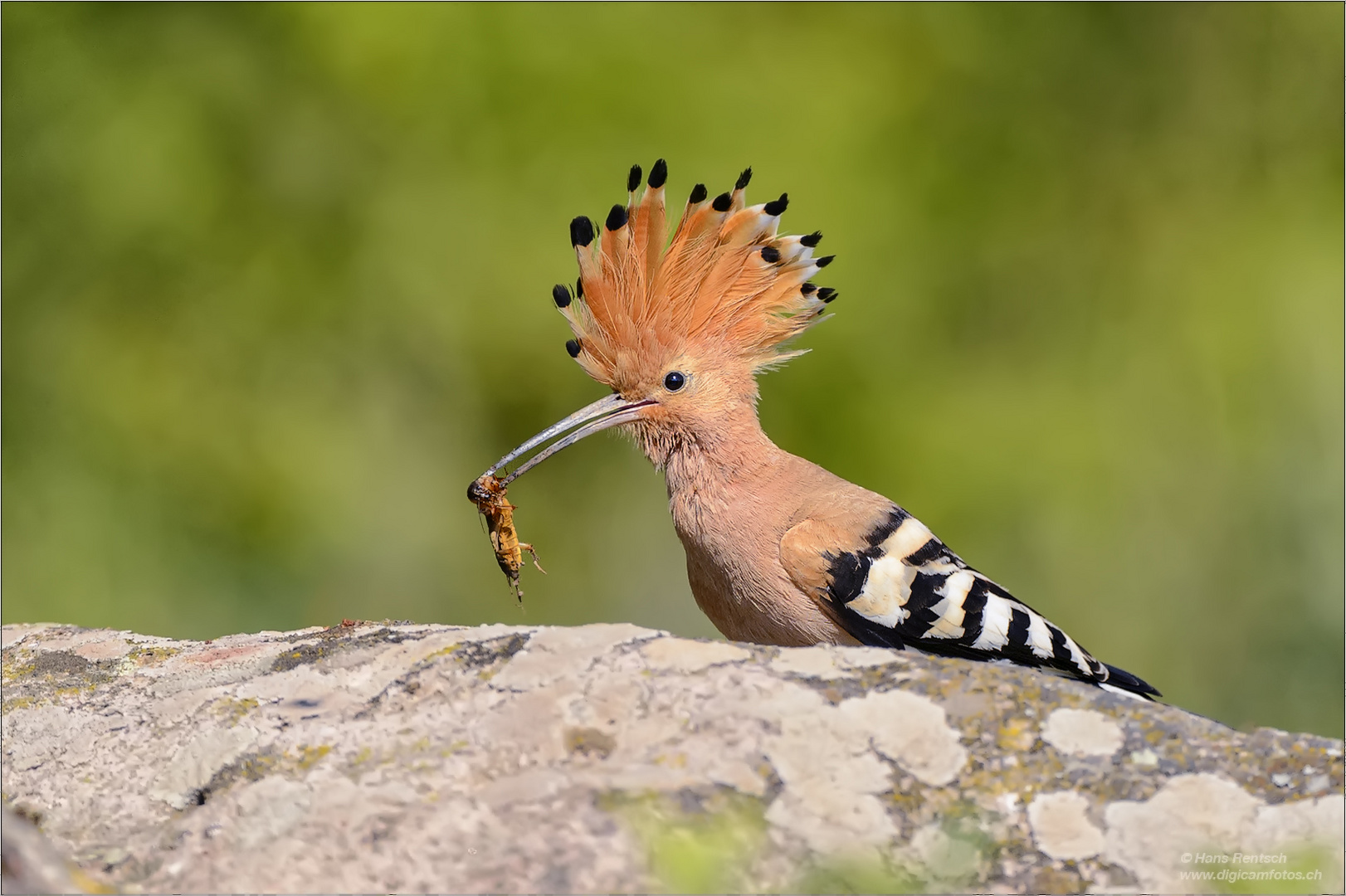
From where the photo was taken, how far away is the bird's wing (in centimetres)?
275

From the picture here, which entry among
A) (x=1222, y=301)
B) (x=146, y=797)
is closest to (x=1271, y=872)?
(x=146, y=797)

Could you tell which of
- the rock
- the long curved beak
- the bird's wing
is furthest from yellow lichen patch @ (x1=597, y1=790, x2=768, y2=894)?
the long curved beak

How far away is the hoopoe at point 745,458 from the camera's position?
277 centimetres

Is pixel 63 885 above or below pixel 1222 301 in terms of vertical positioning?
below

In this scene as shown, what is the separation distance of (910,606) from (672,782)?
1299 mm

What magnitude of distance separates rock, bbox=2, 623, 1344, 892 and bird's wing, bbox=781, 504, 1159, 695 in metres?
0.87

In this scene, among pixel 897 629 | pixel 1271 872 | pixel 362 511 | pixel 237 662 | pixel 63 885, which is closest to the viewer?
pixel 63 885

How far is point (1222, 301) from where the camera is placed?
577 cm

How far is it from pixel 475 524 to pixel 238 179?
6.05 feet

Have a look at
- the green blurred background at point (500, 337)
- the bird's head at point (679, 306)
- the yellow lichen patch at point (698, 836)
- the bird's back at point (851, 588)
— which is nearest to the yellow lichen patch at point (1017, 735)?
the yellow lichen patch at point (698, 836)

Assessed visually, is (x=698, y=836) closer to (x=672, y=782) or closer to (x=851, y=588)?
(x=672, y=782)

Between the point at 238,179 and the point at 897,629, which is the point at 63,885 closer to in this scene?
the point at 897,629

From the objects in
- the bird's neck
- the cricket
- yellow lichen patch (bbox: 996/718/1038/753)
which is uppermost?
the bird's neck

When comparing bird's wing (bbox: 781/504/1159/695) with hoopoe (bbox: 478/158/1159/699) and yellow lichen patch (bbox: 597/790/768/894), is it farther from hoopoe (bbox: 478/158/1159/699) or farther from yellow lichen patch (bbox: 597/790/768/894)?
yellow lichen patch (bbox: 597/790/768/894)
